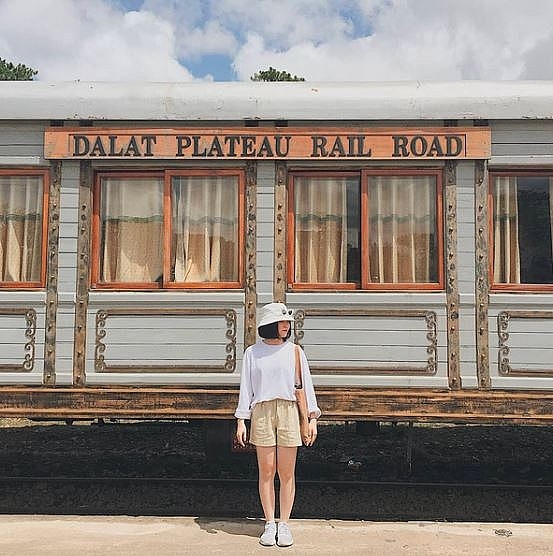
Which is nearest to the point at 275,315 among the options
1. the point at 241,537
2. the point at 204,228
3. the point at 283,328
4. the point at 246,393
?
the point at 283,328

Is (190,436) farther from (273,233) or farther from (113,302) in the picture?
(273,233)

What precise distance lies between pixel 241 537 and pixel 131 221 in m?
2.74

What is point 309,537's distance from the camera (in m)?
4.46

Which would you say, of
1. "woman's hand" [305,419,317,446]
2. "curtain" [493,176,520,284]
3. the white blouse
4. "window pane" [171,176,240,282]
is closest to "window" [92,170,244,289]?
"window pane" [171,176,240,282]

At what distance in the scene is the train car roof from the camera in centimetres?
494

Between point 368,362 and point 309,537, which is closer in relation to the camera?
point 309,537

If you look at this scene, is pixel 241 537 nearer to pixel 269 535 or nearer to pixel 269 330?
pixel 269 535

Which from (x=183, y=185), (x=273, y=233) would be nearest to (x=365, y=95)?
(x=273, y=233)

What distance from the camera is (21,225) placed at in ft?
16.9

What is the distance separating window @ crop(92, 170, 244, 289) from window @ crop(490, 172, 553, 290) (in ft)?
7.19

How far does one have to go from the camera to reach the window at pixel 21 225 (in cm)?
509

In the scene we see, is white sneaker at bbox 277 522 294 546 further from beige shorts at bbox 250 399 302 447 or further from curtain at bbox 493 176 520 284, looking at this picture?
curtain at bbox 493 176 520 284

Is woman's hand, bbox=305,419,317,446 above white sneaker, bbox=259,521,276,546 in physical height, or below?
above

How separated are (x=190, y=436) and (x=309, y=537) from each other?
3802mm
